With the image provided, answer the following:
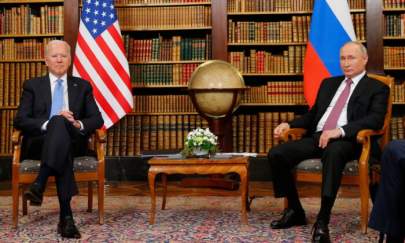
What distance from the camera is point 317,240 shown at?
11.0 ft

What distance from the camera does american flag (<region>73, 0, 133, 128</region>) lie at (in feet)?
20.1

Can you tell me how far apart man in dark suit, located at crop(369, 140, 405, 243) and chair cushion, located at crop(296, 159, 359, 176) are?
1036 millimetres

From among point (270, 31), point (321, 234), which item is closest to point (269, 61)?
point (270, 31)

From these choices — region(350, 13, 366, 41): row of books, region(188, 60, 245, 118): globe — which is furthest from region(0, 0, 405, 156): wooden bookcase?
region(188, 60, 245, 118): globe

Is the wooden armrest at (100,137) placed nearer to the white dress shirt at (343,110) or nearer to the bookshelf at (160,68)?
the white dress shirt at (343,110)

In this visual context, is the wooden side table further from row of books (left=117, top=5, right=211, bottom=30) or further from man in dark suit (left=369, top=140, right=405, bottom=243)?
row of books (left=117, top=5, right=211, bottom=30)

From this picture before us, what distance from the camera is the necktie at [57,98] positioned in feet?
13.9

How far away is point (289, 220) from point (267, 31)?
3.09 meters

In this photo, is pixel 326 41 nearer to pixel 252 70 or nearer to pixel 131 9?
pixel 252 70

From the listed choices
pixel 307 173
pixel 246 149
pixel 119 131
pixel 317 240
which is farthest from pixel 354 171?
pixel 119 131

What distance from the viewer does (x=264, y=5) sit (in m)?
6.51

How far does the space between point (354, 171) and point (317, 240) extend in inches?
23.8

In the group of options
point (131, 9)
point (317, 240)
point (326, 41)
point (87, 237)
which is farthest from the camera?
point (131, 9)

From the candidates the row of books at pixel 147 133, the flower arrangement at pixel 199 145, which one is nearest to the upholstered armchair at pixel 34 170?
the flower arrangement at pixel 199 145
